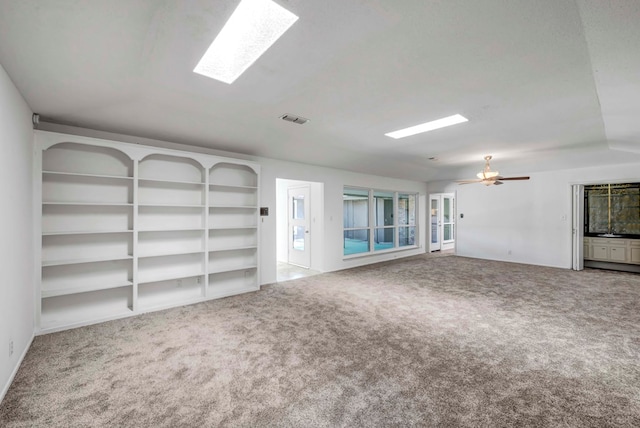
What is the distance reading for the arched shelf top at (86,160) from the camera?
3.34 m

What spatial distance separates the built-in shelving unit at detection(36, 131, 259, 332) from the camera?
3.32 metres

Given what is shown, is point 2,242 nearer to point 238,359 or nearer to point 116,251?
point 116,251

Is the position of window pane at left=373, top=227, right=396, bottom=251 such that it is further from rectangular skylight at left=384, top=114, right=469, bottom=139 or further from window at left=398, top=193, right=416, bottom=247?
rectangular skylight at left=384, top=114, right=469, bottom=139

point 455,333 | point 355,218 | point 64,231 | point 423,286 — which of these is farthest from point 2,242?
point 355,218

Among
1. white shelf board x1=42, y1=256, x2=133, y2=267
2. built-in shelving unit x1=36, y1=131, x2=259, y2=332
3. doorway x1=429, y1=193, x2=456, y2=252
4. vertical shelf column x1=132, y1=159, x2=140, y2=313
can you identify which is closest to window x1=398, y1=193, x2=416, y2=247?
doorway x1=429, y1=193, x2=456, y2=252

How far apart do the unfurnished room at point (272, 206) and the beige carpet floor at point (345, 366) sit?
0.02 meters

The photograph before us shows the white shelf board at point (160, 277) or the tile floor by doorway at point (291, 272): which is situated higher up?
the white shelf board at point (160, 277)

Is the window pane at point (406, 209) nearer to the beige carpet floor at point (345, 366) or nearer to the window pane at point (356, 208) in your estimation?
the window pane at point (356, 208)

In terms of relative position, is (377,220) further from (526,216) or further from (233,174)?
(233,174)

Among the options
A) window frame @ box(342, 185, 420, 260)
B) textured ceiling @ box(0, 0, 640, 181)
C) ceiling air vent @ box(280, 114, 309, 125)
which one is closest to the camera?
textured ceiling @ box(0, 0, 640, 181)

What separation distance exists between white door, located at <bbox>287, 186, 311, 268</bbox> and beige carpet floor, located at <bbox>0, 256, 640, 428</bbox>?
2455mm

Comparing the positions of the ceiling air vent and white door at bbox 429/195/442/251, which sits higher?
the ceiling air vent

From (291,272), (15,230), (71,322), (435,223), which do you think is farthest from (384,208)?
(15,230)

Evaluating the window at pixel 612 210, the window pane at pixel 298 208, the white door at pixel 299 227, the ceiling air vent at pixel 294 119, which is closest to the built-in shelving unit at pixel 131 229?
the ceiling air vent at pixel 294 119
